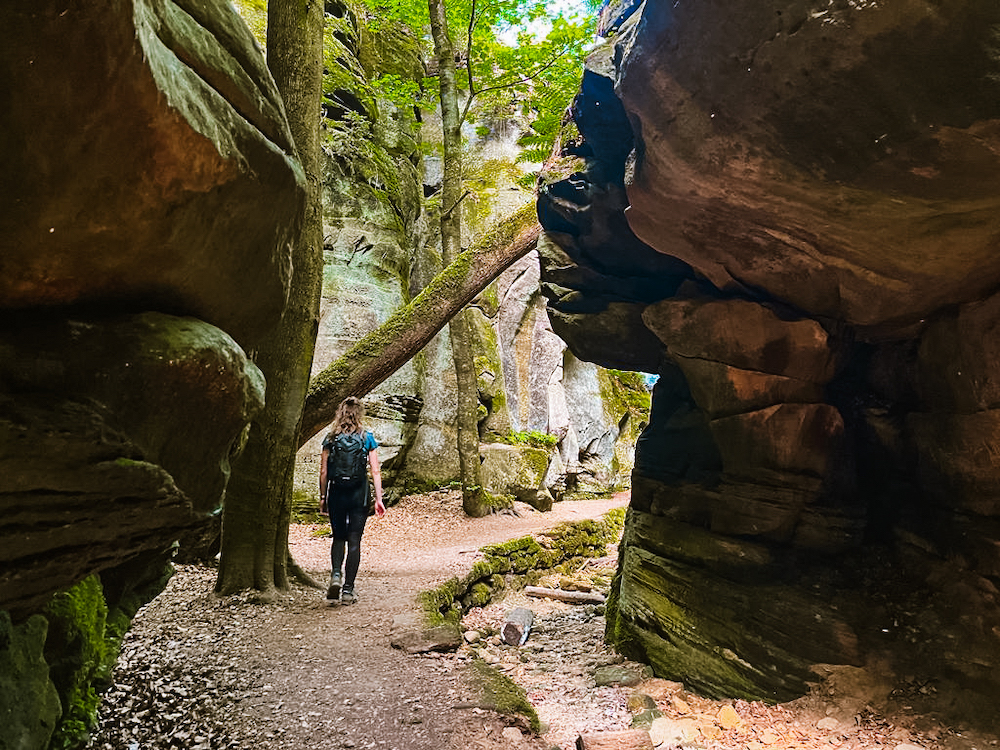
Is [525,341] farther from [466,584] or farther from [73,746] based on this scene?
[73,746]

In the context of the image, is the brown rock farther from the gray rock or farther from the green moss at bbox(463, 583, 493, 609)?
the green moss at bbox(463, 583, 493, 609)

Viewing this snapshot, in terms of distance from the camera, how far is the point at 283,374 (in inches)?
259

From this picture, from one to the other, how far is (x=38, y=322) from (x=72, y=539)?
83cm

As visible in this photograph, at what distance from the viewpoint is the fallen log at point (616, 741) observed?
14.6 ft

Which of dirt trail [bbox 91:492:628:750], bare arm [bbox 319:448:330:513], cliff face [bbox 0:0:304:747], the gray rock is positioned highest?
cliff face [bbox 0:0:304:747]

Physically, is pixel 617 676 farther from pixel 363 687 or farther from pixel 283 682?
pixel 283 682

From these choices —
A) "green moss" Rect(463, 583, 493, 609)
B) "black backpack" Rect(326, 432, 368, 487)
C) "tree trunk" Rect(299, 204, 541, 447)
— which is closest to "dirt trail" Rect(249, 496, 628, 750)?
"green moss" Rect(463, 583, 493, 609)

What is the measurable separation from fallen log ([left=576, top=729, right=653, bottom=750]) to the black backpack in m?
3.39

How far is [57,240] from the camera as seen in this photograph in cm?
195

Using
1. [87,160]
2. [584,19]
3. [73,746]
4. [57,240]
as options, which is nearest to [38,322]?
[57,240]

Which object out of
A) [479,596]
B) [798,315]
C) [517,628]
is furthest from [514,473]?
[798,315]

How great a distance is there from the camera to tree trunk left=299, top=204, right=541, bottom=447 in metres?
7.94

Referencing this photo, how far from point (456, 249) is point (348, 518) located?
8.89 m

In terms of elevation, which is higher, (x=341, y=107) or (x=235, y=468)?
(x=341, y=107)
